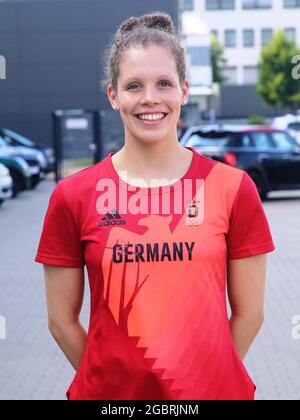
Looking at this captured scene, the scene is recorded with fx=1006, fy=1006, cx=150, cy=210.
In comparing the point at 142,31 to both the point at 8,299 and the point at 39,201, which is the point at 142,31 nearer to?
the point at 8,299

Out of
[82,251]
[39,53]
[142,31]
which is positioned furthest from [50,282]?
[39,53]

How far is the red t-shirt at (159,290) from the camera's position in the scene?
242cm

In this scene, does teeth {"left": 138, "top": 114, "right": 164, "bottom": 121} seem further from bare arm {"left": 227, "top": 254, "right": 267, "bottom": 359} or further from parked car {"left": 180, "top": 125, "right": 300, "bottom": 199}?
parked car {"left": 180, "top": 125, "right": 300, "bottom": 199}

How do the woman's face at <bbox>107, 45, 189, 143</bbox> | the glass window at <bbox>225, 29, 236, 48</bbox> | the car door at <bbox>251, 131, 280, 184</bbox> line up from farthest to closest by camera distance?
the glass window at <bbox>225, 29, 236, 48</bbox>, the car door at <bbox>251, 131, 280, 184</bbox>, the woman's face at <bbox>107, 45, 189, 143</bbox>

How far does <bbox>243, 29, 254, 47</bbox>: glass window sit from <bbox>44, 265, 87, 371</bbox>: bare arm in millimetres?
90432

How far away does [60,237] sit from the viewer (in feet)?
8.55

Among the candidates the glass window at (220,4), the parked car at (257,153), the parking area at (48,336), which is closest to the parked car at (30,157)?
the parked car at (257,153)

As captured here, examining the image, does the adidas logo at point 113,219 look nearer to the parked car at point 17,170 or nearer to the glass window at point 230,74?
the parked car at point 17,170

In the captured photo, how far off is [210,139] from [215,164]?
19.8 meters

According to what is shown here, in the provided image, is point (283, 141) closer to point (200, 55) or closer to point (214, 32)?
point (200, 55)

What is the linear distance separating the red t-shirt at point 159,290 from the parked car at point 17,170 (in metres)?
23.4

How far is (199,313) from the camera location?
244 cm

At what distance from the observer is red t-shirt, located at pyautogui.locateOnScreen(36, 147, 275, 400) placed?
2.42 meters

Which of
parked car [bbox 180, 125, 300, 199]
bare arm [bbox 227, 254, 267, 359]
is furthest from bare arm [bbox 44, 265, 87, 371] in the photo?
parked car [bbox 180, 125, 300, 199]
